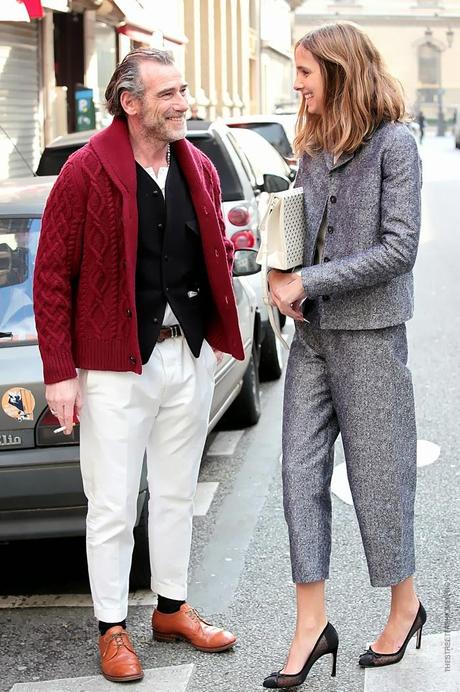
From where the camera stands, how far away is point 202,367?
14.5ft

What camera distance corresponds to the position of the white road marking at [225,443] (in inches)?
297

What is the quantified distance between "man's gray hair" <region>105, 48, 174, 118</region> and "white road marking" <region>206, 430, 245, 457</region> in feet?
11.6

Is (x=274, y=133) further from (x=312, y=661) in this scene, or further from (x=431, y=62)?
(x=431, y=62)

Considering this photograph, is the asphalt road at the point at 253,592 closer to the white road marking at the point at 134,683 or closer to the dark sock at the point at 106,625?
the white road marking at the point at 134,683

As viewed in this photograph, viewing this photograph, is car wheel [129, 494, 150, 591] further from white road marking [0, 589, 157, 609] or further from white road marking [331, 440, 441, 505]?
white road marking [331, 440, 441, 505]

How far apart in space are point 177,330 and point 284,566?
1.47 metres

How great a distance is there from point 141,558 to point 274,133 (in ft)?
49.2

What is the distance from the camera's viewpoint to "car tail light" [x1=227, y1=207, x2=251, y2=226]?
28.3 feet

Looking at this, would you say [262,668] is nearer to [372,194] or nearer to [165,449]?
[165,449]

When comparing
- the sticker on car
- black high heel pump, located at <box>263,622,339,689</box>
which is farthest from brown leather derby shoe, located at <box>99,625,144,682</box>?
the sticker on car

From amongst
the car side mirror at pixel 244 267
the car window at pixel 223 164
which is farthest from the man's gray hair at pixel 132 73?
the car window at pixel 223 164

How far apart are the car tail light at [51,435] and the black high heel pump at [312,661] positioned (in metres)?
1.05

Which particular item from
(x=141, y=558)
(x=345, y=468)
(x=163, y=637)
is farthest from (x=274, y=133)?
(x=163, y=637)

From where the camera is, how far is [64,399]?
4.14m
